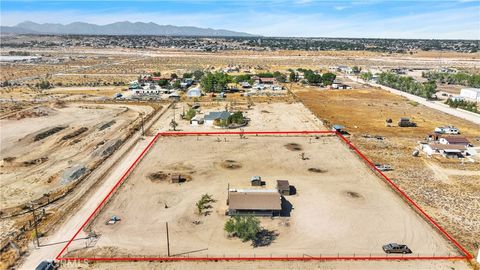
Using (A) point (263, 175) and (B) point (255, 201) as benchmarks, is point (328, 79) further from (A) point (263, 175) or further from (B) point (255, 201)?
(B) point (255, 201)

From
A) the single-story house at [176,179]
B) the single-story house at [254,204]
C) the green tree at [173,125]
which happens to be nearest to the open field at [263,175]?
the green tree at [173,125]

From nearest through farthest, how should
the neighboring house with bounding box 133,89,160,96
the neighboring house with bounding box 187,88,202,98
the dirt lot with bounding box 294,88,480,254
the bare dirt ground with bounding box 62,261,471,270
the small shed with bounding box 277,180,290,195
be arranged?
1. the bare dirt ground with bounding box 62,261,471,270
2. the dirt lot with bounding box 294,88,480,254
3. the small shed with bounding box 277,180,290,195
4. the neighboring house with bounding box 187,88,202,98
5. the neighboring house with bounding box 133,89,160,96

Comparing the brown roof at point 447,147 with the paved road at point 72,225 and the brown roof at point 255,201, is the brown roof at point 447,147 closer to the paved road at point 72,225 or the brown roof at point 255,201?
the brown roof at point 255,201

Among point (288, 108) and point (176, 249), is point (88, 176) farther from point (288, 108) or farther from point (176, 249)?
point (288, 108)

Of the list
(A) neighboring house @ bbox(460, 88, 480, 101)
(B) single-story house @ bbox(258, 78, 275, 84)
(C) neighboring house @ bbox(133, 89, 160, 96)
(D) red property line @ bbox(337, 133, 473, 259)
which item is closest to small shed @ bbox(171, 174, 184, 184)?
(D) red property line @ bbox(337, 133, 473, 259)

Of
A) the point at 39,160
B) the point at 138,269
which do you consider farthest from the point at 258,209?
the point at 39,160

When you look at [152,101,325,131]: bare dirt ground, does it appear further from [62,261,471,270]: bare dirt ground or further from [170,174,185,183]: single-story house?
[62,261,471,270]: bare dirt ground
